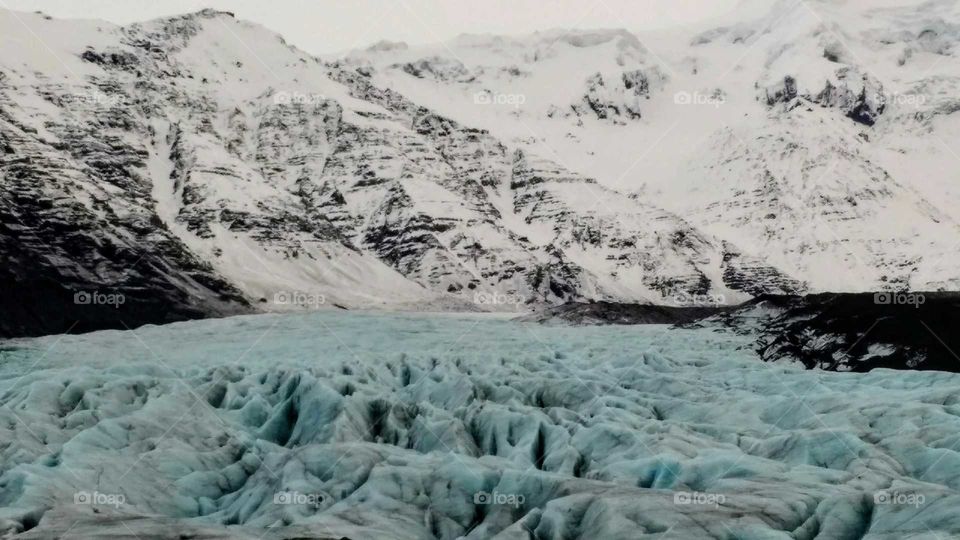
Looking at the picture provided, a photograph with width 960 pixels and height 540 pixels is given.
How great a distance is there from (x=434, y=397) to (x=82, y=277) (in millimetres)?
83307

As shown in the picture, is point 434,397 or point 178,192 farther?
point 178,192

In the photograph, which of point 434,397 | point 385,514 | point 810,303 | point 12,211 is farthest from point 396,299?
point 385,514

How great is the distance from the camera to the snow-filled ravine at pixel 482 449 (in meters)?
18.4

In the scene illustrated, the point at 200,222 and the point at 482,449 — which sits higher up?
the point at 482,449

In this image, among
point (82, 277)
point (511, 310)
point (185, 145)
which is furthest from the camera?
point (185, 145)

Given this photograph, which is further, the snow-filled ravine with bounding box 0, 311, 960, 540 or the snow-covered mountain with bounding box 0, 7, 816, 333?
the snow-covered mountain with bounding box 0, 7, 816, 333

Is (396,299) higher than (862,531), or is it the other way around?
(862,531)

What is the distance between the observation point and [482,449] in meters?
27.0

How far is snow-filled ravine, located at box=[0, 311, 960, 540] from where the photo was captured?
1841 centimetres

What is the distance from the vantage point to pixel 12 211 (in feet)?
348

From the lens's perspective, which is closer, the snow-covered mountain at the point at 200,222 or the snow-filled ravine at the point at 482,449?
→ the snow-filled ravine at the point at 482,449

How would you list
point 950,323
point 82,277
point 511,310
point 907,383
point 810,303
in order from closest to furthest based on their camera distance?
point 907,383 < point 950,323 < point 810,303 < point 82,277 < point 511,310

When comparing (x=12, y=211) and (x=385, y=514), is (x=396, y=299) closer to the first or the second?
(x=12, y=211)

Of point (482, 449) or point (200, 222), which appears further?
point (200, 222)
